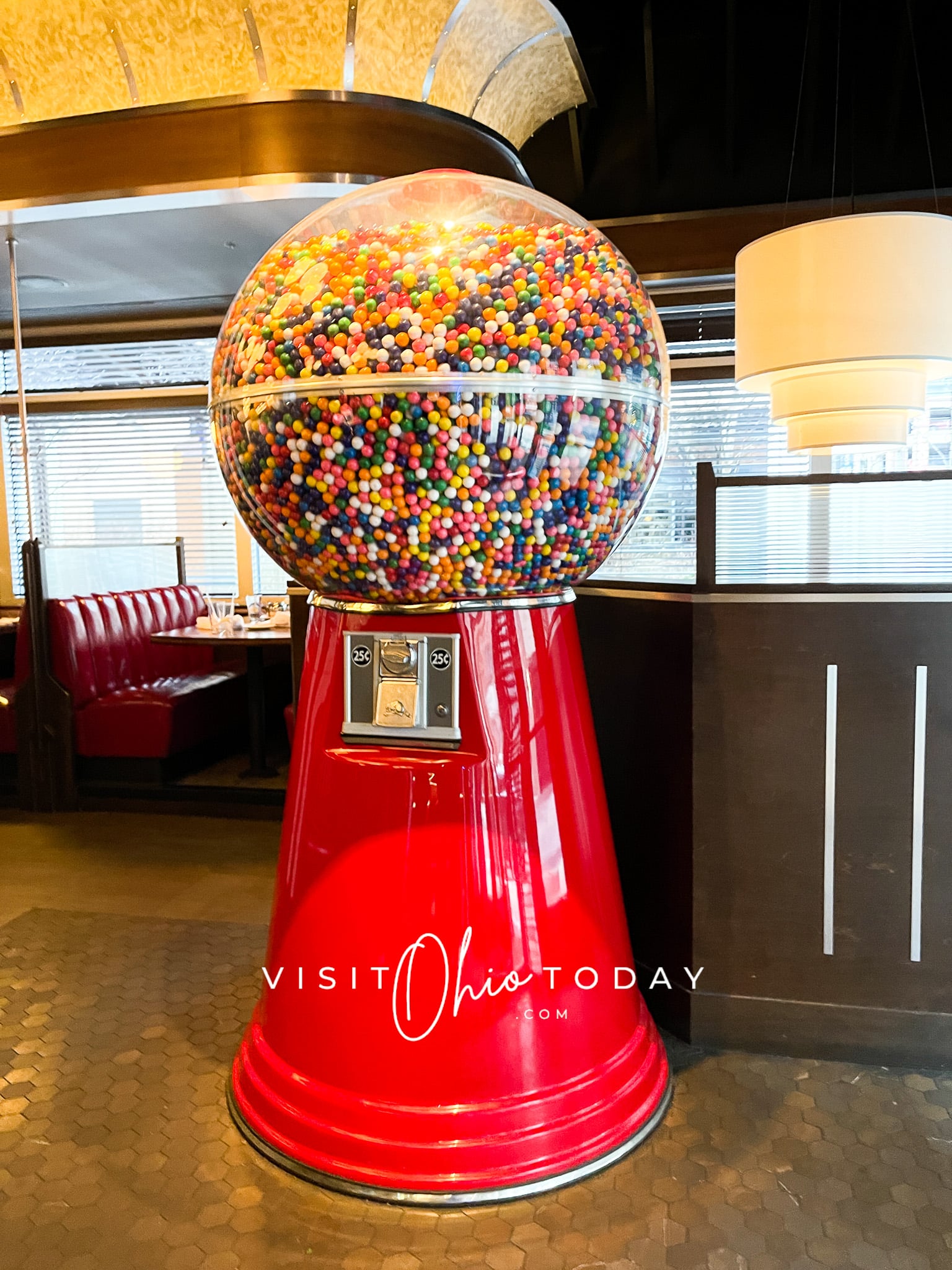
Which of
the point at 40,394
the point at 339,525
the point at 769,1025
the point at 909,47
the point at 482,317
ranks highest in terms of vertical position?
the point at 909,47

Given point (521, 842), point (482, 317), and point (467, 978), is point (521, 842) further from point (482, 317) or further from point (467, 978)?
point (482, 317)

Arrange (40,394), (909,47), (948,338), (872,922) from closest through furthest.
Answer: (872,922) < (948,338) < (909,47) < (40,394)

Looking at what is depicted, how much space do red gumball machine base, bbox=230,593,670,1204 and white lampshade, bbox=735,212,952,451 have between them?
98cm

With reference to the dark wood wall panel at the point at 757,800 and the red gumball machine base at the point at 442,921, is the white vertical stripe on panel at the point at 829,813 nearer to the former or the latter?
the dark wood wall panel at the point at 757,800

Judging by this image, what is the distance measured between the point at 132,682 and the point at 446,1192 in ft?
11.6

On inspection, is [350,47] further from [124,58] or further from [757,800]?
[757,800]

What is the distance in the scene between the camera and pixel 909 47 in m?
4.00

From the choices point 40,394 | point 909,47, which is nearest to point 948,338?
point 909,47

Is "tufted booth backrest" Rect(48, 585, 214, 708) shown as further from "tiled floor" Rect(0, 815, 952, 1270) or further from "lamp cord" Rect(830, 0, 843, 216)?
"lamp cord" Rect(830, 0, 843, 216)

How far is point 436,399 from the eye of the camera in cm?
133

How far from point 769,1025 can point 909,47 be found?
3.98 meters

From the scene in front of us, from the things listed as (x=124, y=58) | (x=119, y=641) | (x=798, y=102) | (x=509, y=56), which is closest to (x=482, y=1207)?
(x=119, y=641)

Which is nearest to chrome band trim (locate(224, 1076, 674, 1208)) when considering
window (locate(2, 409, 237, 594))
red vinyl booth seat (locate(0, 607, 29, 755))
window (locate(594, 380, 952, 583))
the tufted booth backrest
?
the tufted booth backrest

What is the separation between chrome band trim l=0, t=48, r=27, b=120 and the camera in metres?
3.69
